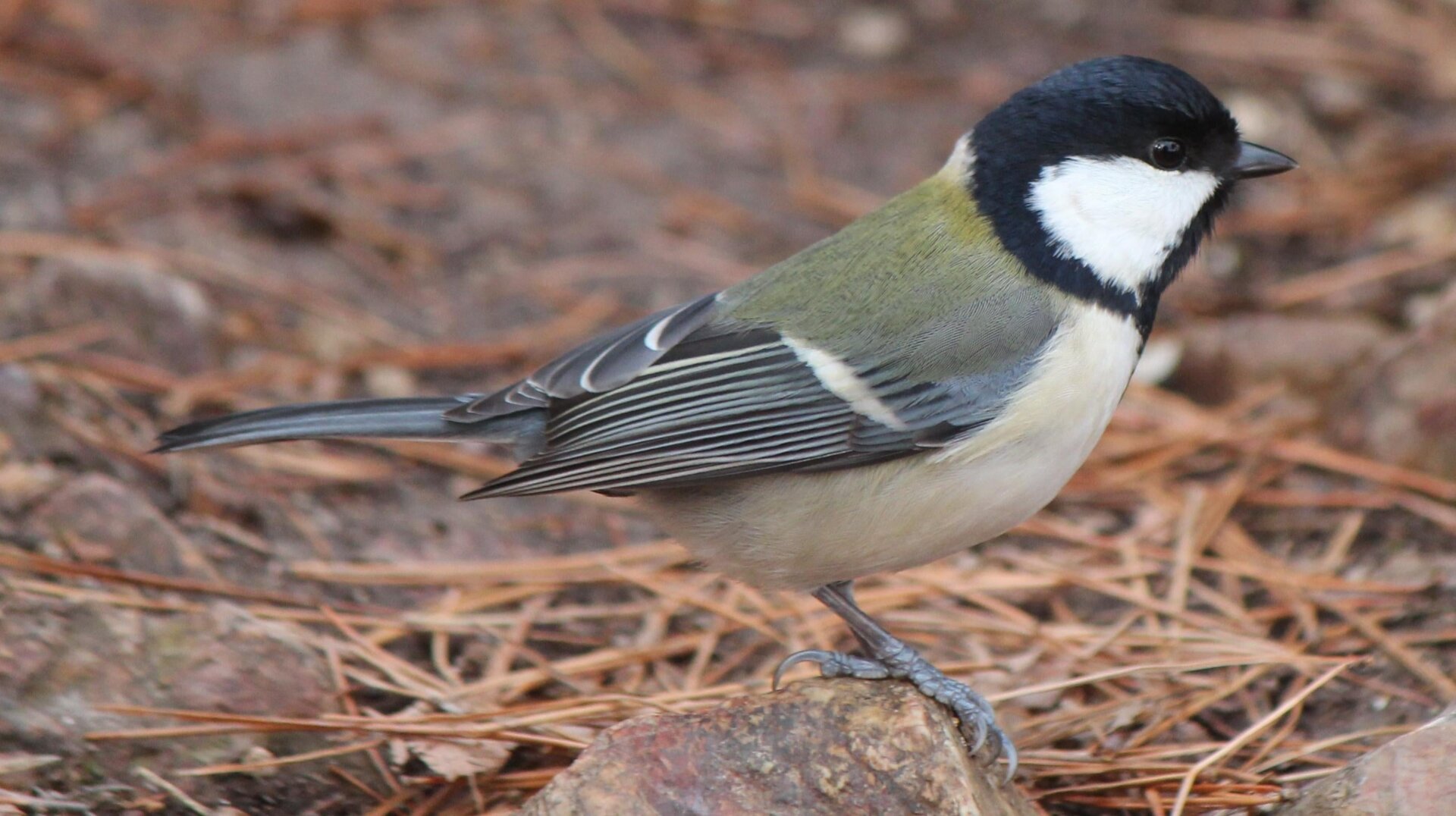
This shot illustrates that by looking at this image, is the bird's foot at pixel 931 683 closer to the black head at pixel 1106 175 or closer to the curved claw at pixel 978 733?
the curved claw at pixel 978 733

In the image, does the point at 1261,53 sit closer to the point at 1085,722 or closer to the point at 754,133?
the point at 754,133

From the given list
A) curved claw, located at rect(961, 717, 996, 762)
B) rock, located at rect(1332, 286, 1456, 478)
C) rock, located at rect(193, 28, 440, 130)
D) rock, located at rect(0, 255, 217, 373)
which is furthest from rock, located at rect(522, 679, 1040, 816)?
rock, located at rect(193, 28, 440, 130)

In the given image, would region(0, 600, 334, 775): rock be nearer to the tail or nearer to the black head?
the tail

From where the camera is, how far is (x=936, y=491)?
2.10 metres

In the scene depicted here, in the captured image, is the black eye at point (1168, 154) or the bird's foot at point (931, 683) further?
the black eye at point (1168, 154)

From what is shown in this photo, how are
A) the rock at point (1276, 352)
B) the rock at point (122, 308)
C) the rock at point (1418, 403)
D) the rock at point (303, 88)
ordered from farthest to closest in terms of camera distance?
the rock at point (303, 88) < the rock at point (1276, 352) < the rock at point (122, 308) < the rock at point (1418, 403)

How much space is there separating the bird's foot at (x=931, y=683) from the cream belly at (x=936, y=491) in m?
0.13

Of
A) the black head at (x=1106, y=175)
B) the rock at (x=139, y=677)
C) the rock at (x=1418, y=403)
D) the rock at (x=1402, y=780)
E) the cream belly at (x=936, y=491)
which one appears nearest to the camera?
the rock at (x=1402, y=780)

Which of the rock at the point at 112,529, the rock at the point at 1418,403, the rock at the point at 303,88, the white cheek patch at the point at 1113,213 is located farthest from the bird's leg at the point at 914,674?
the rock at the point at 303,88

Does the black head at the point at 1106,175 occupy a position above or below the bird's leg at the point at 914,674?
above

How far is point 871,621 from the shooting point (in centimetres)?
221

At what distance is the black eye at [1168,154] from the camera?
223 centimetres

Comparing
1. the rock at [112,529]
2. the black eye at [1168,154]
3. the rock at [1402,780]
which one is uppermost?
the black eye at [1168,154]

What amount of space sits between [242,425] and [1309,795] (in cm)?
160
